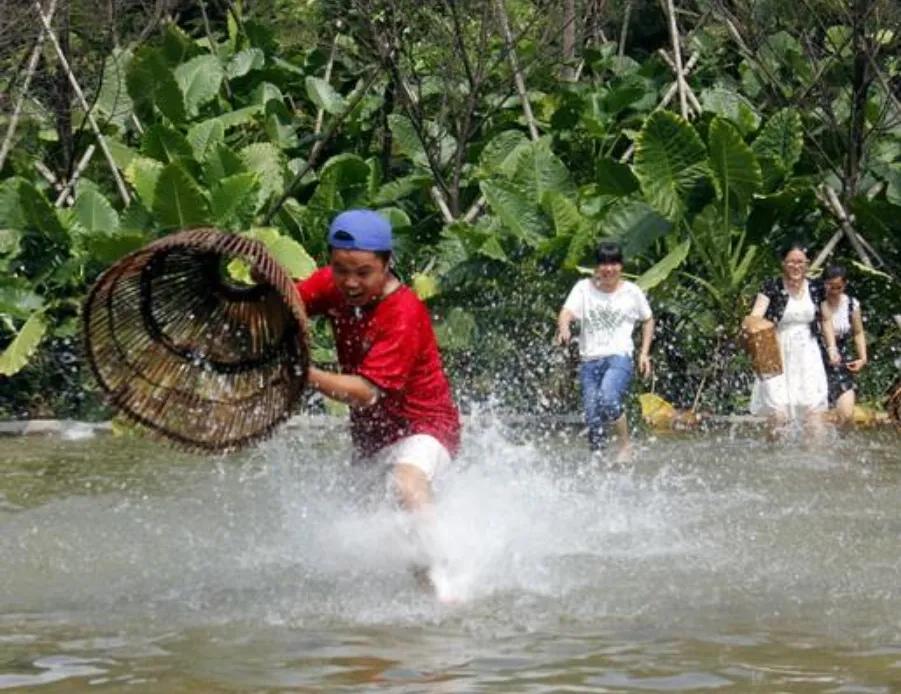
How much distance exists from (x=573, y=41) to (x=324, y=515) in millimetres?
10529

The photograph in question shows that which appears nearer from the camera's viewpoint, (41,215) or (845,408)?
(845,408)

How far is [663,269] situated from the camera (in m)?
15.1

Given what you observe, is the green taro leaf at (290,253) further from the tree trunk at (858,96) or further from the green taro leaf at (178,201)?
the tree trunk at (858,96)

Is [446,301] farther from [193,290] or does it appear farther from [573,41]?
[193,290]

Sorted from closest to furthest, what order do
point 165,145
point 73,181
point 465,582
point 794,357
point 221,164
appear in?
1. point 465,582
2. point 794,357
3. point 221,164
4. point 165,145
5. point 73,181

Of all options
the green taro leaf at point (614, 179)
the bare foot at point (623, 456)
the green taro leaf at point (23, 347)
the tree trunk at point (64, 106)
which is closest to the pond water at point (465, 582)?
the bare foot at point (623, 456)

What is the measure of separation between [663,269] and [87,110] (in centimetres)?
499

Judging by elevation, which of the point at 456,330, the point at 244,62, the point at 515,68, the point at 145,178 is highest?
the point at 244,62

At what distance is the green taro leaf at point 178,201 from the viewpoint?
49.4 feet

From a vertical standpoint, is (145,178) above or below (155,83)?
below

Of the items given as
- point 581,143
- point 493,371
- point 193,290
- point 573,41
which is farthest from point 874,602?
point 573,41

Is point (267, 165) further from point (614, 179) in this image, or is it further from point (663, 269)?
point (663, 269)

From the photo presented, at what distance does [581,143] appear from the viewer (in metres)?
17.9

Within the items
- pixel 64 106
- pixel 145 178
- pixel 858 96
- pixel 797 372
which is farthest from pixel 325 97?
pixel 797 372
